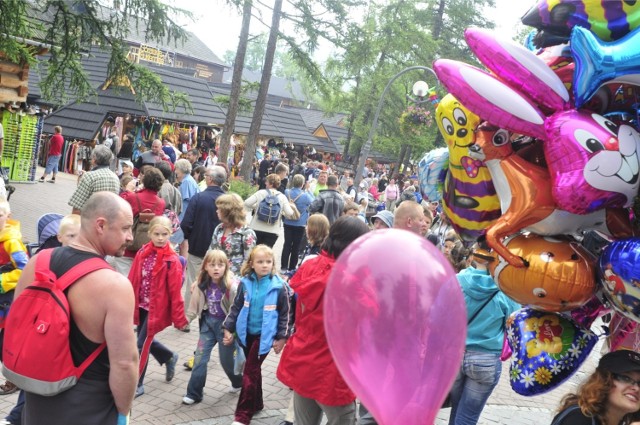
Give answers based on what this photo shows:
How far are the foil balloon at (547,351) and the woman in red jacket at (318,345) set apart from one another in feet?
4.10

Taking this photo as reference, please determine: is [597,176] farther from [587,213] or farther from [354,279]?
[354,279]

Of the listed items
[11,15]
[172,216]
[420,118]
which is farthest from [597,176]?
[420,118]

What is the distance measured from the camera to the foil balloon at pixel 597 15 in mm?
2629

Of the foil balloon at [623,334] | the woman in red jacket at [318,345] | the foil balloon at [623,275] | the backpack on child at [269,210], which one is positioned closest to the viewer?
the foil balloon at [623,275]

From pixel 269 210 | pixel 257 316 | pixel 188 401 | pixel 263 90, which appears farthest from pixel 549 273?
pixel 263 90

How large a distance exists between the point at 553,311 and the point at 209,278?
11.3 ft

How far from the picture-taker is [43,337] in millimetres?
2912

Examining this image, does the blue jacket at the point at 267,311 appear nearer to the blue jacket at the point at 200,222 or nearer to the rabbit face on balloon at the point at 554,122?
the blue jacket at the point at 200,222

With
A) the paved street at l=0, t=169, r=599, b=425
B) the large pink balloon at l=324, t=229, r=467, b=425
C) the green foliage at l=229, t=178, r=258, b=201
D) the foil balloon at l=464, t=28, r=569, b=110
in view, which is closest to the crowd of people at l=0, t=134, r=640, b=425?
the paved street at l=0, t=169, r=599, b=425

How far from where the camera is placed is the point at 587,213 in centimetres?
263

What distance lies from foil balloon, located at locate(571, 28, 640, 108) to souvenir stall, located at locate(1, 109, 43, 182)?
48.6 ft

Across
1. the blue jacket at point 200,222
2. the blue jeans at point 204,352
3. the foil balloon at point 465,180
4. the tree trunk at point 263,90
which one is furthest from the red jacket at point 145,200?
the tree trunk at point 263,90

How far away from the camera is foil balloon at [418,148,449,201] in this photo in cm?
345

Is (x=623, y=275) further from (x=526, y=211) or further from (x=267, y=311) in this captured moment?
(x=267, y=311)
